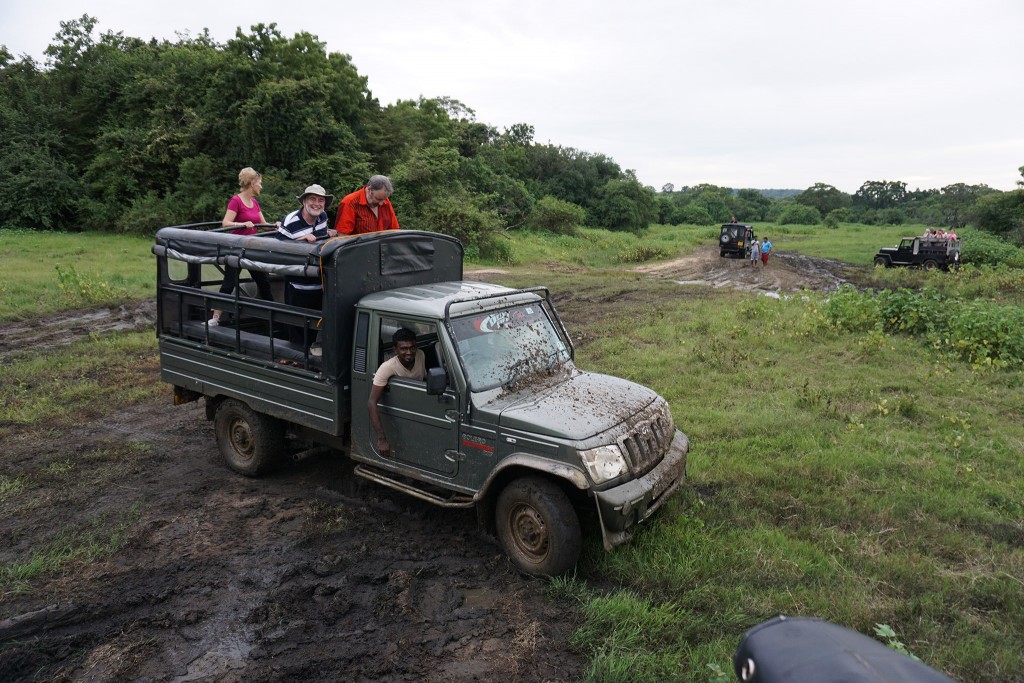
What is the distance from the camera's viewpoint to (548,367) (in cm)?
571

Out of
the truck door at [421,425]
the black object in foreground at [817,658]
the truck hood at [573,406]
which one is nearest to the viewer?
the black object in foreground at [817,658]

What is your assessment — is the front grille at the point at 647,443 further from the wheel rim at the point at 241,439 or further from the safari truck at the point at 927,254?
the safari truck at the point at 927,254

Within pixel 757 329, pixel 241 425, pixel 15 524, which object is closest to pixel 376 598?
pixel 241 425

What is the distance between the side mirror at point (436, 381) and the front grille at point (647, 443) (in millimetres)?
1344

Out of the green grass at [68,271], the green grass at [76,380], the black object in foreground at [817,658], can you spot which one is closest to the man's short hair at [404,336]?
the black object in foreground at [817,658]

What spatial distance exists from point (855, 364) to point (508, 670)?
8.63 metres

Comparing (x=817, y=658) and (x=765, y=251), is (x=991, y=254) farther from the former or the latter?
(x=817, y=658)

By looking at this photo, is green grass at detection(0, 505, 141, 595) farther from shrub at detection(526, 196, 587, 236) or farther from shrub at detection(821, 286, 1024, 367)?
shrub at detection(526, 196, 587, 236)

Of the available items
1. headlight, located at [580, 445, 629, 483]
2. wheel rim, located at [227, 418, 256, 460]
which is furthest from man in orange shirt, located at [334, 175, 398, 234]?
headlight, located at [580, 445, 629, 483]

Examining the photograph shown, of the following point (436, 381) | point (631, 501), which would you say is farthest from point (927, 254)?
→ point (436, 381)

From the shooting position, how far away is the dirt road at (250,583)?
4.05m

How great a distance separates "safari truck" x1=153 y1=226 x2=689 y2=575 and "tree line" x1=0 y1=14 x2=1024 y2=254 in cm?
1851

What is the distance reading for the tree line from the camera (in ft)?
84.4

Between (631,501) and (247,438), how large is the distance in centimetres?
405
